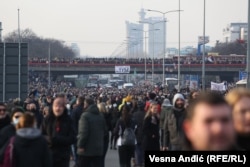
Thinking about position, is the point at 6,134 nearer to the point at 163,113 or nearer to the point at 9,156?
the point at 9,156

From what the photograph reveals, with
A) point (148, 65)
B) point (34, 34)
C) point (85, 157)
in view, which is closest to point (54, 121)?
point (85, 157)

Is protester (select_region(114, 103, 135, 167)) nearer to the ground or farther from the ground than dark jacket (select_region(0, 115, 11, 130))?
nearer to the ground

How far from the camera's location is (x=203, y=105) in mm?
4207

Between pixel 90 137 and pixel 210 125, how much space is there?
9902mm

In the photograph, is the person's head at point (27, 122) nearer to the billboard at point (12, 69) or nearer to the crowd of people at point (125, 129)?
the crowd of people at point (125, 129)

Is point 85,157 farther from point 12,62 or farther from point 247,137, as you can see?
point 12,62

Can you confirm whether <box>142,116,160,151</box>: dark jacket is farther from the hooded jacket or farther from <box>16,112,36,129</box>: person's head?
<box>16,112,36,129</box>: person's head

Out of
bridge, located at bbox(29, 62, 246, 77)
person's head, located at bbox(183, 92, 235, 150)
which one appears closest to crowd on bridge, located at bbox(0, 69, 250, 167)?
person's head, located at bbox(183, 92, 235, 150)

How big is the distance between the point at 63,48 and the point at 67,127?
599 feet

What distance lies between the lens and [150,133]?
658 inches

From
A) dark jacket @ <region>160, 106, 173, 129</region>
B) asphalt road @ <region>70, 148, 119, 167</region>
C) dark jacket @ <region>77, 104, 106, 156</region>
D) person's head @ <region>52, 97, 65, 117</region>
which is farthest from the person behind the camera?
asphalt road @ <region>70, 148, 119, 167</region>

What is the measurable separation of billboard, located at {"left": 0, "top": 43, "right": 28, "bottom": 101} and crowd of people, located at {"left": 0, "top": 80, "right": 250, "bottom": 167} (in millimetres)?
3695

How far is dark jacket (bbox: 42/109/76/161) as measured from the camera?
12062mm

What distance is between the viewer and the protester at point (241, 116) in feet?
15.9
